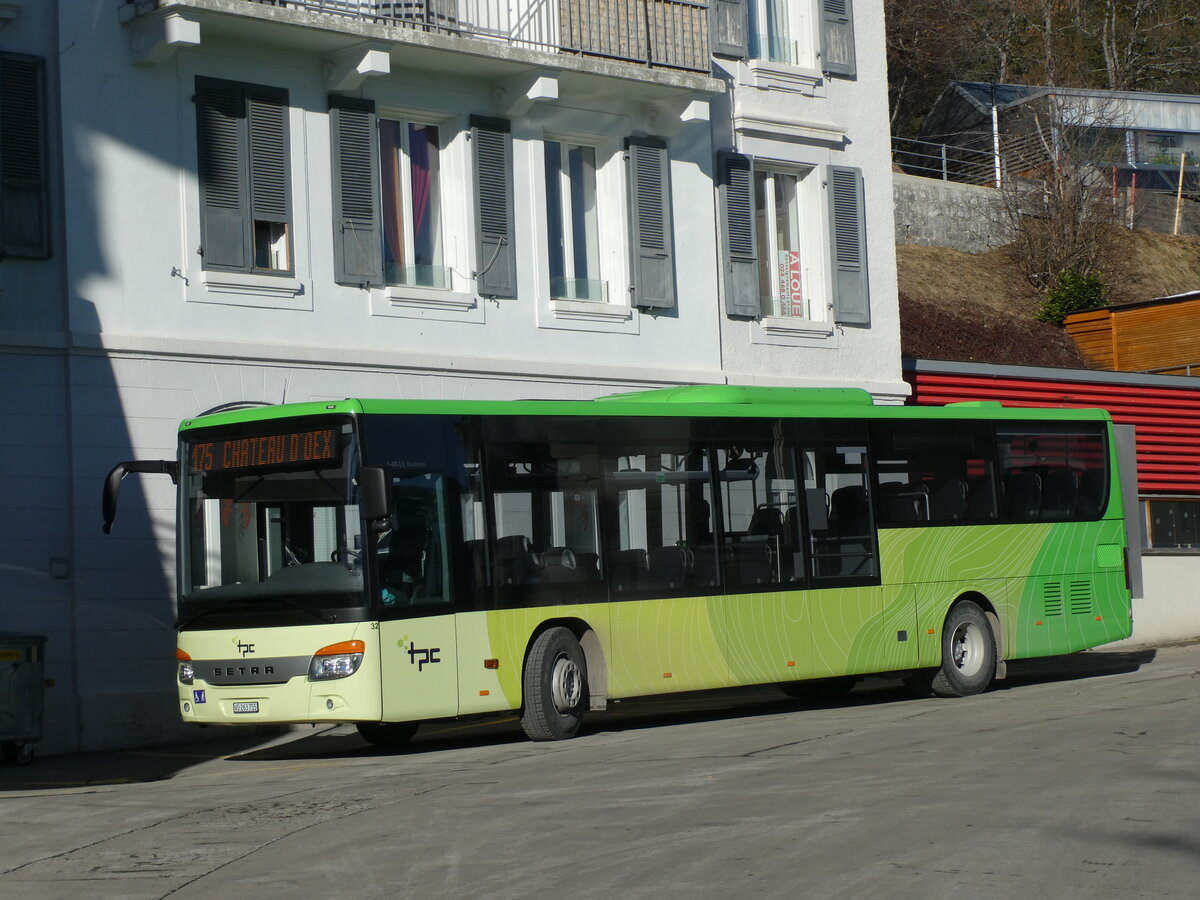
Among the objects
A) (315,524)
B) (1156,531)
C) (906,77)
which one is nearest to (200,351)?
(315,524)

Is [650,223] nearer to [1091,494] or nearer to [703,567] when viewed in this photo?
[1091,494]

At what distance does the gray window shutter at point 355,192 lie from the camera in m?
18.5

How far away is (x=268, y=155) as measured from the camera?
707 inches

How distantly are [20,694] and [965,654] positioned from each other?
29.8ft

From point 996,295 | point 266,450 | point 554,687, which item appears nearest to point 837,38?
point 554,687

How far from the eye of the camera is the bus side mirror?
12.9 metres

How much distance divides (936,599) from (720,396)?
3.25 metres

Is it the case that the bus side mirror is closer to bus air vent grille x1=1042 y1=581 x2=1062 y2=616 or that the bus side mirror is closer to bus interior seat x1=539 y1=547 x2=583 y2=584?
bus interior seat x1=539 y1=547 x2=583 y2=584

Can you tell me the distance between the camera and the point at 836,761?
468 inches

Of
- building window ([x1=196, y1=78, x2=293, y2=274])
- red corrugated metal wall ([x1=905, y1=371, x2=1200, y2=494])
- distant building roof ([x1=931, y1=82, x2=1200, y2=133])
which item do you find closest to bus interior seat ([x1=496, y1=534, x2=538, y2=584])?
building window ([x1=196, y1=78, x2=293, y2=274])

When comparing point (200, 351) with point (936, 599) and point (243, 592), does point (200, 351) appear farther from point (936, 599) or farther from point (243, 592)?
point (936, 599)

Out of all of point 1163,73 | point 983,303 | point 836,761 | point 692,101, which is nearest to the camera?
point 836,761

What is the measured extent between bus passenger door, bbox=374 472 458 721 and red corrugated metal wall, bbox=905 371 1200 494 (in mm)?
14310

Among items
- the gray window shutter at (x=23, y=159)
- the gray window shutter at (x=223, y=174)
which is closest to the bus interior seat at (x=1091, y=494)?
the gray window shutter at (x=223, y=174)
